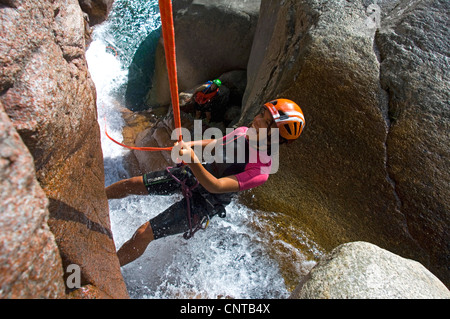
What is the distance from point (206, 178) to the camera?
2.23m

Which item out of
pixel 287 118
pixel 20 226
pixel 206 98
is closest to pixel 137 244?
pixel 20 226

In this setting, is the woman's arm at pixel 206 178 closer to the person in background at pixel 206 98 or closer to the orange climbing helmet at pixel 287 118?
the orange climbing helmet at pixel 287 118

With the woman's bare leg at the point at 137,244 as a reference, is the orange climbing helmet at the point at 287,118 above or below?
above

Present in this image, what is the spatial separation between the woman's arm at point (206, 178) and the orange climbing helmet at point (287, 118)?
606 millimetres

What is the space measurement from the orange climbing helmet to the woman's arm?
1.99 ft

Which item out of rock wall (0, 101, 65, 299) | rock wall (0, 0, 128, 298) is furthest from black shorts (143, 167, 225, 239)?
rock wall (0, 101, 65, 299)

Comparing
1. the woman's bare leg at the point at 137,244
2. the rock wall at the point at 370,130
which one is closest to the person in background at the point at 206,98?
the rock wall at the point at 370,130

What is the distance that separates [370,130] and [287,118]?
1.35 meters

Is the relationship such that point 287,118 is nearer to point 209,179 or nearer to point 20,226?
point 209,179

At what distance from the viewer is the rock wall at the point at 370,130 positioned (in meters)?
2.91

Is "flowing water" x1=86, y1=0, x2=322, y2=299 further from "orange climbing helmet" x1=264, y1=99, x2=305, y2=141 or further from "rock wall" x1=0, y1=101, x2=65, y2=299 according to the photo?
"rock wall" x1=0, y1=101, x2=65, y2=299

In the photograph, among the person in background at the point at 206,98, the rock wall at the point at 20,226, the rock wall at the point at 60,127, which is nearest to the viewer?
the rock wall at the point at 20,226

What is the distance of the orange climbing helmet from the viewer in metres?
2.40

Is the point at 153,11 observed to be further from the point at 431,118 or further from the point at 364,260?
the point at 364,260
